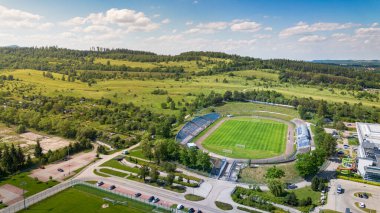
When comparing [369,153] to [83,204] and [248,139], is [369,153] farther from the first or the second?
[83,204]

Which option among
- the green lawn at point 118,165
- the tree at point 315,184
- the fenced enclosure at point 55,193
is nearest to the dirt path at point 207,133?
the green lawn at point 118,165

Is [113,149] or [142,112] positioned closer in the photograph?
[113,149]

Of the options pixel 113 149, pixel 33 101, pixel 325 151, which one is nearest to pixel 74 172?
pixel 113 149

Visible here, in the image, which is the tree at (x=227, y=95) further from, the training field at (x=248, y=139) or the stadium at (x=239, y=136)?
the training field at (x=248, y=139)

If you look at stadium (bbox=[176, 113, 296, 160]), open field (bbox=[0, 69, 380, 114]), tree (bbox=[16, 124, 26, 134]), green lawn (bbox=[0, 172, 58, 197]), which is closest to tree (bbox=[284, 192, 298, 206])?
stadium (bbox=[176, 113, 296, 160])

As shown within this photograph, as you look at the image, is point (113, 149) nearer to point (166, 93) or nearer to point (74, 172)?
point (74, 172)
